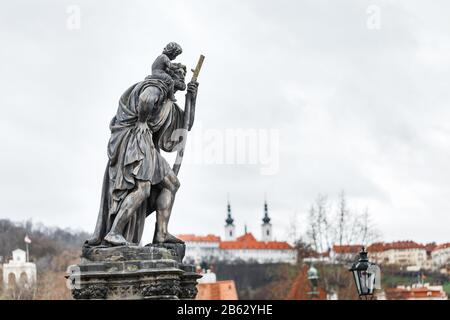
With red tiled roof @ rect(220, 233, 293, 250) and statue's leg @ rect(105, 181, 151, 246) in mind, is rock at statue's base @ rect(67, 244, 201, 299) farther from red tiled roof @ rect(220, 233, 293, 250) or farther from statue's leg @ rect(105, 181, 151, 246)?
red tiled roof @ rect(220, 233, 293, 250)

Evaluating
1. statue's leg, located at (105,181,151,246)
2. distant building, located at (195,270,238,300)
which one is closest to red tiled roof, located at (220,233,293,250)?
distant building, located at (195,270,238,300)

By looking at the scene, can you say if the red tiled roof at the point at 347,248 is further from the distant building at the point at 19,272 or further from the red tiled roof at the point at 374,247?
the distant building at the point at 19,272

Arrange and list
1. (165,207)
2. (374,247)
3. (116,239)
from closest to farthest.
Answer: (116,239) < (165,207) < (374,247)

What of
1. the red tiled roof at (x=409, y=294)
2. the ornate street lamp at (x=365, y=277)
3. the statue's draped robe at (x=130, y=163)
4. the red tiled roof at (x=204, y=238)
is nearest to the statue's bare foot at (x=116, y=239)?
the statue's draped robe at (x=130, y=163)

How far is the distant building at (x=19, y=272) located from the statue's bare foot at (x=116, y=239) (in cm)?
8027

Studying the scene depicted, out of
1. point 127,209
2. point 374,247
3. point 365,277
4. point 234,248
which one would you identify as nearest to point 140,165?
point 127,209

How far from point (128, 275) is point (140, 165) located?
1.31 m

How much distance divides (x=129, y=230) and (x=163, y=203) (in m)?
0.54

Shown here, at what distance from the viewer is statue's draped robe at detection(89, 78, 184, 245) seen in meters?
11.1

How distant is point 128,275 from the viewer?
10547mm

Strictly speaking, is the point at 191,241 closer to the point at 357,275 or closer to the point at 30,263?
the point at 30,263

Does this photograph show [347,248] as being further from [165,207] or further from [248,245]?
[248,245]

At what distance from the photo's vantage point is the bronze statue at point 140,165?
11.0 meters
